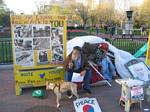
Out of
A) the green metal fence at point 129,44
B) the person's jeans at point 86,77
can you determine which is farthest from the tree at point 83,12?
the person's jeans at point 86,77

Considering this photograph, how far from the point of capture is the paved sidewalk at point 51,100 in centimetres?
656

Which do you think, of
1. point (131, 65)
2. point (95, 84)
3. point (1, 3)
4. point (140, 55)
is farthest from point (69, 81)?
point (1, 3)

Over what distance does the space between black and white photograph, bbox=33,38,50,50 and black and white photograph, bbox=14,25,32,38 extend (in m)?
0.23

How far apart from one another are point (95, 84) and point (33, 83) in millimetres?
1827

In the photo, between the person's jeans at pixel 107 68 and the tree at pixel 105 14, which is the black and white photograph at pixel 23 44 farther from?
the tree at pixel 105 14

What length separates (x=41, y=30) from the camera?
746 centimetres

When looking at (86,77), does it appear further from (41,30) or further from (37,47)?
(41,30)

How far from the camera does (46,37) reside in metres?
7.54

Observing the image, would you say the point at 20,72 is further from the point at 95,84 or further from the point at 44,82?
the point at 95,84

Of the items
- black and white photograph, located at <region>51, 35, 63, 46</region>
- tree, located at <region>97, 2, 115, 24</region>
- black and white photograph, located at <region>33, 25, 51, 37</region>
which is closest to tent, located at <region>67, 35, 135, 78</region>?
black and white photograph, located at <region>51, 35, 63, 46</region>

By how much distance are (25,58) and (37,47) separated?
407mm

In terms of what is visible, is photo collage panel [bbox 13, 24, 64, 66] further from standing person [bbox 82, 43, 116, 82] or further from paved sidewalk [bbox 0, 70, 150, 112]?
standing person [bbox 82, 43, 116, 82]

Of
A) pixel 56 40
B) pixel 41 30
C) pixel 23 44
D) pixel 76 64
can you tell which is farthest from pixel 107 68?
pixel 23 44

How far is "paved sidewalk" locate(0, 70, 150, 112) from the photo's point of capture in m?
6.56
